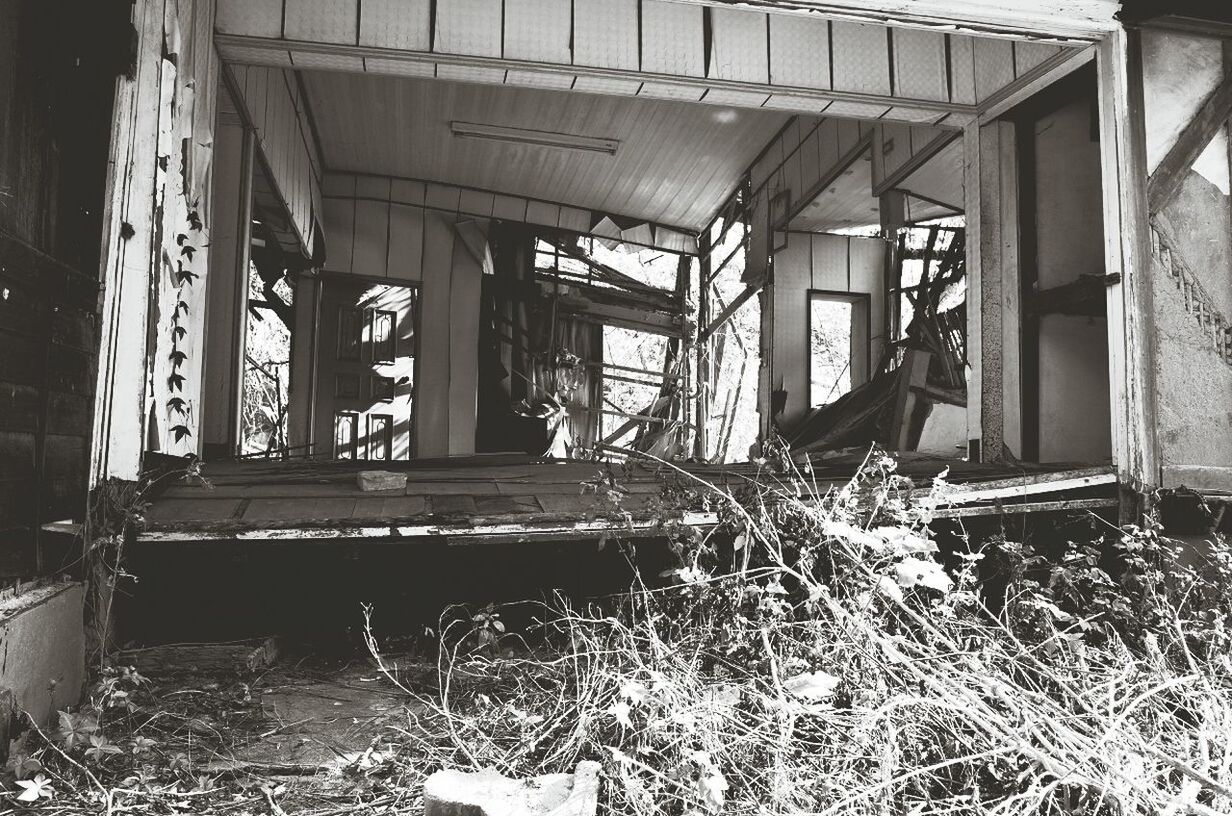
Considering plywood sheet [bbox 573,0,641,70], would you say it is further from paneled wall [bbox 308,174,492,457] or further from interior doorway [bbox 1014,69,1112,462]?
paneled wall [bbox 308,174,492,457]

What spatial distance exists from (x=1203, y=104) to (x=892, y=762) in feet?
13.6

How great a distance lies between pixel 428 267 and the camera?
394 inches

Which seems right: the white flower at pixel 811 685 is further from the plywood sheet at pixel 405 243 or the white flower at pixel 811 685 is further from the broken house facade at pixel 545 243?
the plywood sheet at pixel 405 243

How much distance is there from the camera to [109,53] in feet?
10.2

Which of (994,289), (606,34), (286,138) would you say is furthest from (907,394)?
(286,138)

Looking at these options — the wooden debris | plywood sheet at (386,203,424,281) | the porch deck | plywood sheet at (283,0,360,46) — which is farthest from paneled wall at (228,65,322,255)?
the wooden debris

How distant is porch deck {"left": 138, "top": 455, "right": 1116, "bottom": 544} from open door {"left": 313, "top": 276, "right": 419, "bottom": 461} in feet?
16.4

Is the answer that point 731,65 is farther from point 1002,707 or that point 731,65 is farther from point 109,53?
point 1002,707

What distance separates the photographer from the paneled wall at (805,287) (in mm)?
9758

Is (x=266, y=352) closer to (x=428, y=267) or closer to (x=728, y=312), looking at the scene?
(x=428, y=267)

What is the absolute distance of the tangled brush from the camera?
7.30ft

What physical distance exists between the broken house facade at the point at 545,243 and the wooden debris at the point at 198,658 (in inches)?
13.9

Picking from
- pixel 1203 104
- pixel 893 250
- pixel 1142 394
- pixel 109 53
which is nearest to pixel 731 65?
pixel 1203 104

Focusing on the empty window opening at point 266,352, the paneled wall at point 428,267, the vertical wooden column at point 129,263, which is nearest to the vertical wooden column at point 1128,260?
the vertical wooden column at point 129,263
